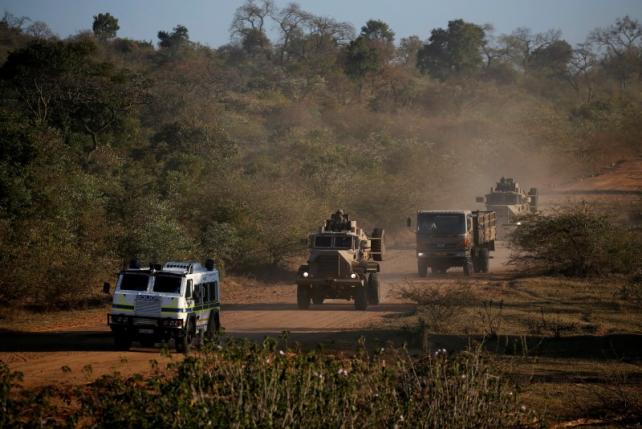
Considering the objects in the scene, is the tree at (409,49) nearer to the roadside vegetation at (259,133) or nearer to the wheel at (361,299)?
the roadside vegetation at (259,133)

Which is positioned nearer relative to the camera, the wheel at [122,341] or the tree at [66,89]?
the wheel at [122,341]

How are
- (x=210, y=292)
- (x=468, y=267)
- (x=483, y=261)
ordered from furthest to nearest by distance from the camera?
1. (x=483, y=261)
2. (x=468, y=267)
3. (x=210, y=292)

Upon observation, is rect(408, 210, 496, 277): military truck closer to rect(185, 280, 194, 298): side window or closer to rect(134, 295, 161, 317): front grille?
rect(185, 280, 194, 298): side window

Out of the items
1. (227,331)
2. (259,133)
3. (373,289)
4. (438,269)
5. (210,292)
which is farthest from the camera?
(259,133)

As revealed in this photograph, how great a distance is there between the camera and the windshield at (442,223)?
97.1 ft

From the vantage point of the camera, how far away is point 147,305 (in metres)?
16.0

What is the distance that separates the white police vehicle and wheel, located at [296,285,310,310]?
6364mm

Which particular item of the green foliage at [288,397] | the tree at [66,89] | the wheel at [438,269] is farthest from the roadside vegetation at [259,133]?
the green foliage at [288,397]

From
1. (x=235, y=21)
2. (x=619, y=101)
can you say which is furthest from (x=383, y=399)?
(x=235, y=21)

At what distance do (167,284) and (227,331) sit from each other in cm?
380

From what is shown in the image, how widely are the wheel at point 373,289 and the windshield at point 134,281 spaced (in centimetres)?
858

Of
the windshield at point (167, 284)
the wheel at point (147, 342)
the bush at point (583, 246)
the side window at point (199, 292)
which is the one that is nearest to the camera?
the wheel at point (147, 342)

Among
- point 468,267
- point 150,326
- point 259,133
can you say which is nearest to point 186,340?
point 150,326

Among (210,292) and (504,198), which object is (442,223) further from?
(210,292)
